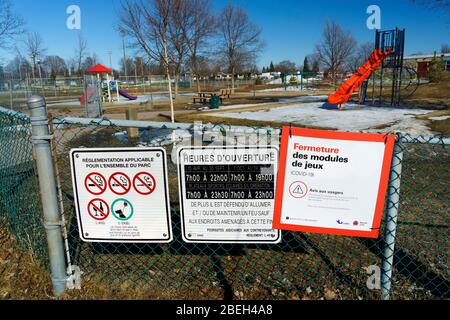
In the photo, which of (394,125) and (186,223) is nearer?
(186,223)

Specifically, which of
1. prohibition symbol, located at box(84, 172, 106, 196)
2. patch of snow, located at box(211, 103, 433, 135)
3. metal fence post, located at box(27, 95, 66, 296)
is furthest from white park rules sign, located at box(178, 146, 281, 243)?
patch of snow, located at box(211, 103, 433, 135)

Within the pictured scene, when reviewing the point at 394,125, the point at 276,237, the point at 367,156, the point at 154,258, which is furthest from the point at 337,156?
the point at 394,125

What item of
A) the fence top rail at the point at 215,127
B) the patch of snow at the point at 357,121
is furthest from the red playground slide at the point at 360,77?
the fence top rail at the point at 215,127

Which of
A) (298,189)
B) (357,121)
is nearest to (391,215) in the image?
(298,189)

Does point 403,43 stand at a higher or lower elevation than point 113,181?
higher

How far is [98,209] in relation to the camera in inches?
97.5

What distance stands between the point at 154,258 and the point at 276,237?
1.40m

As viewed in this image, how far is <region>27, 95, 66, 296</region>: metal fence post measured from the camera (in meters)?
2.27

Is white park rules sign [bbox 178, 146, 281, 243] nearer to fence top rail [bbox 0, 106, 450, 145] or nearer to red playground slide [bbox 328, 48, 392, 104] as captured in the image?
fence top rail [bbox 0, 106, 450, 145]

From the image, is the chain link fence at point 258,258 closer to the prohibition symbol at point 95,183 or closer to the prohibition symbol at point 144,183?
the prohibition symbol at point 95,183

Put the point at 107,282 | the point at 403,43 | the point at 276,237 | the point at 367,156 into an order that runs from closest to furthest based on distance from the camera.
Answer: the point at 367,156
the point at 276,237
the point at 107,282
the point at 403,43

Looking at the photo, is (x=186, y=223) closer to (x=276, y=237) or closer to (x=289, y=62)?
(x=276, y=237)

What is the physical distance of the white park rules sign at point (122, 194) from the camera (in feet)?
7.63
